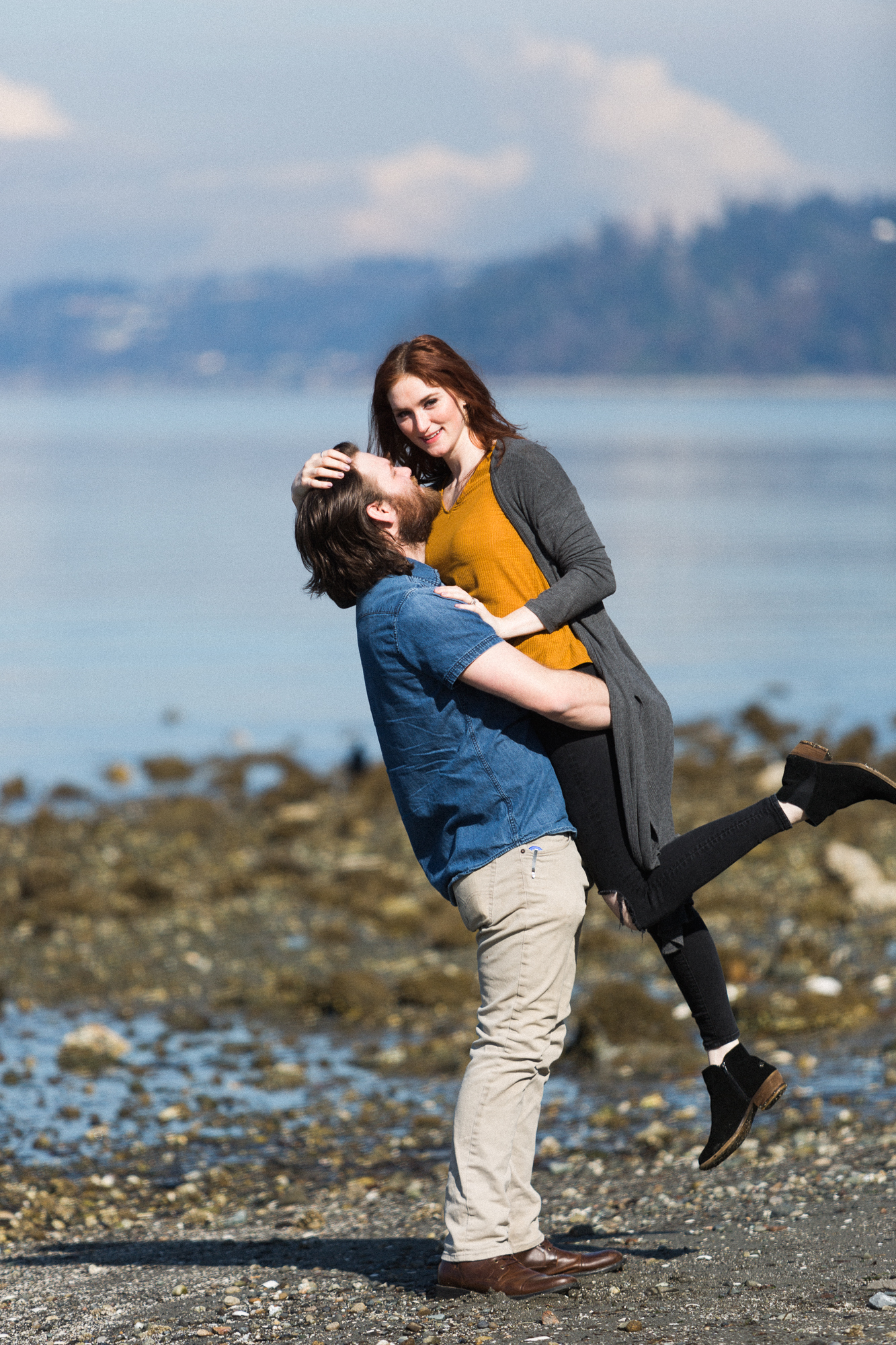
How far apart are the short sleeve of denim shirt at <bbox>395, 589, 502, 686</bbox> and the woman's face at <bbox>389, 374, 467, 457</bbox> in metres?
0.58

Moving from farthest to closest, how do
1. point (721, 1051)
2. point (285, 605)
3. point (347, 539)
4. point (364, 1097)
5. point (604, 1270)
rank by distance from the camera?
point (285, 605) → point (364, 1097) → point (604, 1270) → point (721, 1051) → point (347, 539)

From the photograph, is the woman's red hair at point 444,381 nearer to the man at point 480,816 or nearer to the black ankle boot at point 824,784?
the man at point 480,816

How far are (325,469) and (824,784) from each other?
1911 millimetres

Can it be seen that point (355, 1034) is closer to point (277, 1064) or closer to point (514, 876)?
point (277, 1064)

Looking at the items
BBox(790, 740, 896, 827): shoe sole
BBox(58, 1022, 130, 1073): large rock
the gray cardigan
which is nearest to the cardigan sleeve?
the gray cardigan

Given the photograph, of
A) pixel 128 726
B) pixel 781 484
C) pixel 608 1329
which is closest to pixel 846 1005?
pixel 608 1329

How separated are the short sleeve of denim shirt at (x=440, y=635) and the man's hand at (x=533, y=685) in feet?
0.12

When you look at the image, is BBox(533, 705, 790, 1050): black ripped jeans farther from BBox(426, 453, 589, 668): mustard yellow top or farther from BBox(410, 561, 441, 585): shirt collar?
BBox(410, 561, 441, 585): shirt collar

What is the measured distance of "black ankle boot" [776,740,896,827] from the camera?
4949 mm

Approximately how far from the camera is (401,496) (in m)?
4.91

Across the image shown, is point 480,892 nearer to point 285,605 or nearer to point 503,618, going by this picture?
point 503,618

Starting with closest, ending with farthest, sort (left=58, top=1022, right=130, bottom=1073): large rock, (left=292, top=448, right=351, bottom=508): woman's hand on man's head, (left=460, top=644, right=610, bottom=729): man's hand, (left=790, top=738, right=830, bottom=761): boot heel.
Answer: (left=460, top=644, right=610, bottom=729): man's hand
(left=292, top=448, right=351, bottom=508): woman's hand on man's head
(left=790, top=738, right=830, bottom=761): boot heel
(left=58, top=1022, right=130, bottom=1073): large rock

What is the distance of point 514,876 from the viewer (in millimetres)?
4785

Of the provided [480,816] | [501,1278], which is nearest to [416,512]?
[480,816]
